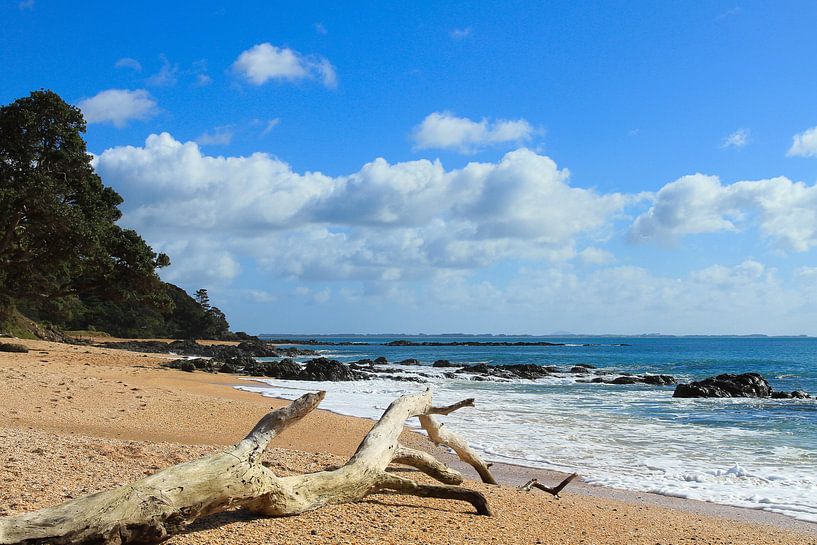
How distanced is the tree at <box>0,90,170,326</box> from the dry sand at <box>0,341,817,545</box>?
9.42 meters

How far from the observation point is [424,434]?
40.0 ft

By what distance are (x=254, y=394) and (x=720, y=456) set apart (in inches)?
497

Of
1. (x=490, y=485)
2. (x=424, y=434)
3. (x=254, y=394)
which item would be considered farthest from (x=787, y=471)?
(x=254, y=394)

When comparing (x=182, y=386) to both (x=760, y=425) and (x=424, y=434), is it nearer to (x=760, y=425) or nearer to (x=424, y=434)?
(x=424, y=434)

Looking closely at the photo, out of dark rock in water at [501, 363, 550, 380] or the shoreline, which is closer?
the shoreline

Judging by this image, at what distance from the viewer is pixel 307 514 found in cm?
506

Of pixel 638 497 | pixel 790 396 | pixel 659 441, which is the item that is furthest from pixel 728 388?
pixel 638 497

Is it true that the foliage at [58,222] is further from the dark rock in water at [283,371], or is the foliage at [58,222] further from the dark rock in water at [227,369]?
the dark rock in water at [283,371]

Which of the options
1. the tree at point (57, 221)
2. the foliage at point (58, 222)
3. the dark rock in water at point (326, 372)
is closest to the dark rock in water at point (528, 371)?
the dark rock in water at point (326, 372)

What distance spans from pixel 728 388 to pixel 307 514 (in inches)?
994

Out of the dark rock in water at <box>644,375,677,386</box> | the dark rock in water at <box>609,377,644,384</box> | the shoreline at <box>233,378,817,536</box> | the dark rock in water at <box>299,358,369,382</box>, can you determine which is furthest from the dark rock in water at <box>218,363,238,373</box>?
the shoreline at <box>233,378,817,536</box>

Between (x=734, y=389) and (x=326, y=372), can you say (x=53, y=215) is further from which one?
(x=734, y=389)

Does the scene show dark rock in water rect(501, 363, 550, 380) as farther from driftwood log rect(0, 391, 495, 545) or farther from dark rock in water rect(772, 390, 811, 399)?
driftwood log rect(0, 391, 495, 545)

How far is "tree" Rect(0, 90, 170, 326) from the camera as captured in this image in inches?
780
